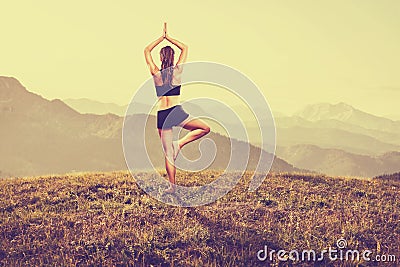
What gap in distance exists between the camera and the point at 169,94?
12.9 metres

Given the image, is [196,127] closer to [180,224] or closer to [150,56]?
[150,56]

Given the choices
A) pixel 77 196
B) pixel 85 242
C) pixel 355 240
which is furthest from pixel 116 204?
pixel 355 240

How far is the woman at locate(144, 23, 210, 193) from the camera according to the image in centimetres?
1291

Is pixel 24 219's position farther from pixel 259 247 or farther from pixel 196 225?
pixel 259 247

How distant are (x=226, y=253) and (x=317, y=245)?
2403mm

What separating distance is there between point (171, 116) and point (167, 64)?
63.1 inches

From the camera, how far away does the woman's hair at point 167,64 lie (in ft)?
42.3

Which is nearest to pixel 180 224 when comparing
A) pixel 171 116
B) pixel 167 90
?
pixel 171 116

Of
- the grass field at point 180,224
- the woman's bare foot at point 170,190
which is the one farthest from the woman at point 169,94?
the grass field at point 180,224

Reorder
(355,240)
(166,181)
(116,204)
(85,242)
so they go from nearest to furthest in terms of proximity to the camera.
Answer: (85,242), (355,240), (116,204), (166,181)

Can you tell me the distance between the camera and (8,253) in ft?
31.9

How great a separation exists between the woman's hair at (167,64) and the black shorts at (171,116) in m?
0.86

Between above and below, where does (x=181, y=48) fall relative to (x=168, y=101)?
above

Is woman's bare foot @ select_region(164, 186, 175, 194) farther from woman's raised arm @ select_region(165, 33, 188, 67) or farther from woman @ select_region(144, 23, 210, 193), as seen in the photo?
woman's raised arm @ select_region(165, 33, 188, 67)
